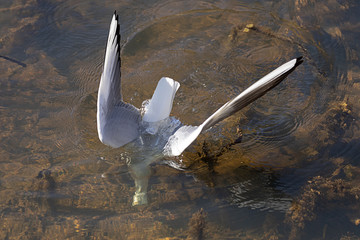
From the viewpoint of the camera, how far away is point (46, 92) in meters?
4.95

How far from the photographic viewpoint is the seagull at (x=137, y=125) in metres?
3.72

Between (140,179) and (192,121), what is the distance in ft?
3.23

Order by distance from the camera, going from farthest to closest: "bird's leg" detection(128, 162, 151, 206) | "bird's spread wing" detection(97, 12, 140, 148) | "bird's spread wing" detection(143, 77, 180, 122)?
"bird's spread wing" detection(143, 77, 180, 122) → "bird's leg" detection(128, 162, 151, 206) → "bird's spread wing" detection(97, 12, 140, 148)

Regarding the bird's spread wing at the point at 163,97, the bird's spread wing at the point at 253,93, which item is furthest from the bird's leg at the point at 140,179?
the bird's spread wing at the point at 253,93

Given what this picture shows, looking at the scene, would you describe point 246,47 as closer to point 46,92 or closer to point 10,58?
point 46,92

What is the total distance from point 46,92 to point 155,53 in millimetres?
1490

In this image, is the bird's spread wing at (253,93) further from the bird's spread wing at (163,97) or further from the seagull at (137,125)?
the bird's spread wing at (163,97)

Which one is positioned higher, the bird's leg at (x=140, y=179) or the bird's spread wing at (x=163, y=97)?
the bird's spread wing at (x=163, y=97)

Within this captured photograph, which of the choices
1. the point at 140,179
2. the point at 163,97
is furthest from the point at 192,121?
the point at 140,179

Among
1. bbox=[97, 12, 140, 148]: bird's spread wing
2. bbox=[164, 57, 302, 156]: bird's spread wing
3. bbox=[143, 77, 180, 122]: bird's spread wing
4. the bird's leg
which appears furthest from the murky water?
bbox=[164, 57, 302, 156]: bird's spread wing

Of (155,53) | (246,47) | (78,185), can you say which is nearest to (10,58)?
(155,53)

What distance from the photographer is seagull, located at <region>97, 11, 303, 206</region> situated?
12.2ft

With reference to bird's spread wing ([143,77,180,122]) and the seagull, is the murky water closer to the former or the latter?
the seagull

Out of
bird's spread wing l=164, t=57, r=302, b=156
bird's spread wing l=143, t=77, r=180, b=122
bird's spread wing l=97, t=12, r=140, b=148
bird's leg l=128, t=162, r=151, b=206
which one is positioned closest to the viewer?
bird's spread wing l=164, t=57, r=302, b=156
